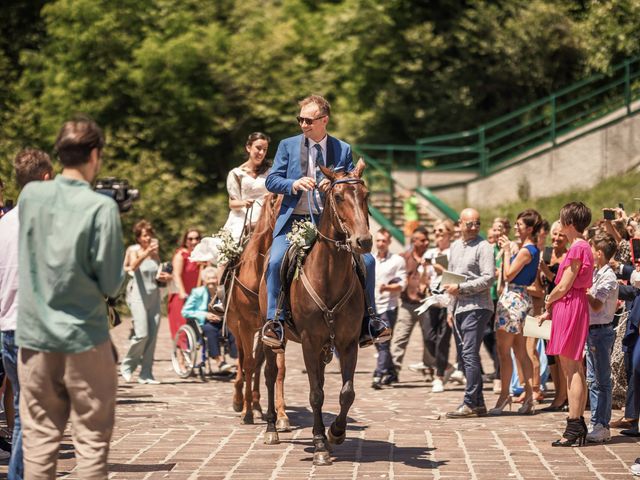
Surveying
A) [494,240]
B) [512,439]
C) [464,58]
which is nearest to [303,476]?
[512,439]

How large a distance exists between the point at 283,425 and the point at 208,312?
5937 millimetres

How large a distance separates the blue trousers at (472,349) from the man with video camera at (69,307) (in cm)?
702

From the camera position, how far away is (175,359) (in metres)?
18.2

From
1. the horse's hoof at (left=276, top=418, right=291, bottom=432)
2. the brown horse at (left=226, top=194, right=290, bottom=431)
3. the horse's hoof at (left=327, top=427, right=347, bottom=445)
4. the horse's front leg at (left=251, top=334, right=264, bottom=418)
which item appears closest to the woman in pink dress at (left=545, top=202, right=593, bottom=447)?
the horse's hoof at (left=327, top=427, right=347, bottom=445)

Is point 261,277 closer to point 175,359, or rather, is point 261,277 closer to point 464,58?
point 175,359

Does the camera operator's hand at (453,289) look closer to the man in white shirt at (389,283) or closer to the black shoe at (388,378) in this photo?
the black shoe at (388,378)

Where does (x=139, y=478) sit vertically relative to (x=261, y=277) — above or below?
below

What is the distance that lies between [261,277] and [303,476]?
12.3 ft

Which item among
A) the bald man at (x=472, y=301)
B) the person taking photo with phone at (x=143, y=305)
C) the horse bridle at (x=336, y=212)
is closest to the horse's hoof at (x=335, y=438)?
the horse bridle at (x=336, y=212)

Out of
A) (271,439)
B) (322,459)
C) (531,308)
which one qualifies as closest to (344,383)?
(322,459)

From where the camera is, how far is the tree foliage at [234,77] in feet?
113

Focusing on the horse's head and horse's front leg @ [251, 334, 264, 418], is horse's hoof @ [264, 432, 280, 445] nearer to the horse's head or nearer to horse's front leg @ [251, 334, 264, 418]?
horse's front leg @ [251, 334, 264, 418]

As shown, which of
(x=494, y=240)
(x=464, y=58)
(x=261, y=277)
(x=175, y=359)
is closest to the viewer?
(x=261, y=277)

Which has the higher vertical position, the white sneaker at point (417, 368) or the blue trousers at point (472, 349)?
the blue trousers at point (472, 349)
